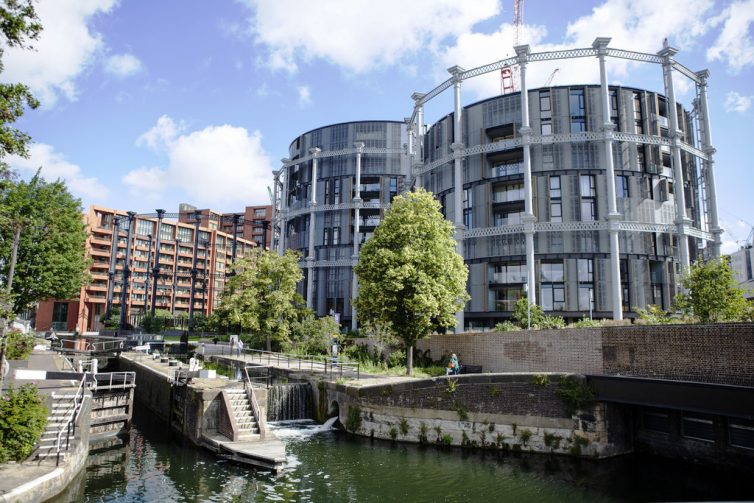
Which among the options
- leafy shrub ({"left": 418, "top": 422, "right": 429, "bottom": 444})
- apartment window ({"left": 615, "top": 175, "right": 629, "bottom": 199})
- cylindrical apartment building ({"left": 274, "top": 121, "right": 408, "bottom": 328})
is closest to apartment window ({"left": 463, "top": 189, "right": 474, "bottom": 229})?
apartment window ({"left": 615, "top": 175, "right": 629, "bottom": 199})

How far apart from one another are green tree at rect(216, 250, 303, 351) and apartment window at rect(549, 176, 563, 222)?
23.5 metres

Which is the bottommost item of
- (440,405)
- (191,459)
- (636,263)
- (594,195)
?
(191,459)

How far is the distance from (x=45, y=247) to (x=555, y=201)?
148ft

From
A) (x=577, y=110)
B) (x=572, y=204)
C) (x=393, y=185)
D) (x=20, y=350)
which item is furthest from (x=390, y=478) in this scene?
(x=393, y=185)

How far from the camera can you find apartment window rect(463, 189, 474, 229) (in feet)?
161

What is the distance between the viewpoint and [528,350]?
2453 centimetres

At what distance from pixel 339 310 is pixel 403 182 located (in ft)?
63.2

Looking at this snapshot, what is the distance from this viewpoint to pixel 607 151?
4238 cm

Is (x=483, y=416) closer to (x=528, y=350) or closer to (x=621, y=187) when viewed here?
(x=528, y=350)

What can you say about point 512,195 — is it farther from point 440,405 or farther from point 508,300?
point 440,405

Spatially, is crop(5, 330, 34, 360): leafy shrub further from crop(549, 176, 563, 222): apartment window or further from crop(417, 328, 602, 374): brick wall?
crop(549, 176, 563, 222): apartment window

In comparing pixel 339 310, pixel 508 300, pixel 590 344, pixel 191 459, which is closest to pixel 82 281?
pixel 339 310

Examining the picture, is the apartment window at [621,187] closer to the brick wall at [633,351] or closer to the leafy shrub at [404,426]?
the brick wall at [633,351]

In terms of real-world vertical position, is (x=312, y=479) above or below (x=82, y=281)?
below
